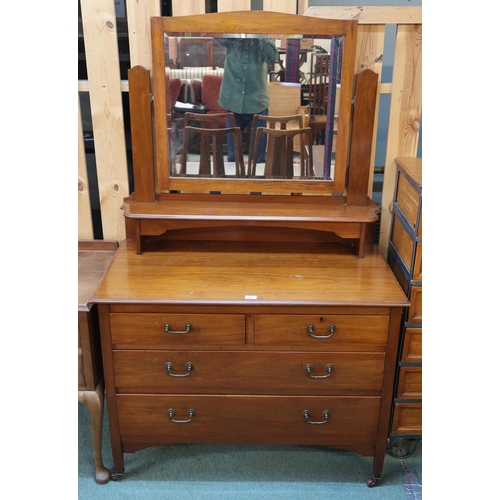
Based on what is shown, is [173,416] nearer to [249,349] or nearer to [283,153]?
[249,349]

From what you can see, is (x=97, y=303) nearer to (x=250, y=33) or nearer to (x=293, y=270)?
(x=293, y=270)

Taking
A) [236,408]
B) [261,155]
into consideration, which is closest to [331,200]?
[261,155]

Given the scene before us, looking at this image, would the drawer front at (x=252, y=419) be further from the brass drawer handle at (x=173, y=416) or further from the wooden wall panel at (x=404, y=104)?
the wooden wall panel at (x=404, y=104)

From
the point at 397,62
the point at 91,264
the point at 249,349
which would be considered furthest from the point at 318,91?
the point at 91,264

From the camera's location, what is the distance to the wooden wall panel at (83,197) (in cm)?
195

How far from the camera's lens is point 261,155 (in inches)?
72.0

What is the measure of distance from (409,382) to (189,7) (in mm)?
1453

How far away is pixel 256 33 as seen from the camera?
5.53ft

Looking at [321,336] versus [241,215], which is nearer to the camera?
[321,336]

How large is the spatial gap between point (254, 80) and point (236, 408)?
1084 millimetres

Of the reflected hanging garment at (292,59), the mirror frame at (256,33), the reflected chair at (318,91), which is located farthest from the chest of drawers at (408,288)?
the reflected hanging garment at (292,59)

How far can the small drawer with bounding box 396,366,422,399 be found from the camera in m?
1.78

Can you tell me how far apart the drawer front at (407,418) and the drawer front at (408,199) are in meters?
0.64

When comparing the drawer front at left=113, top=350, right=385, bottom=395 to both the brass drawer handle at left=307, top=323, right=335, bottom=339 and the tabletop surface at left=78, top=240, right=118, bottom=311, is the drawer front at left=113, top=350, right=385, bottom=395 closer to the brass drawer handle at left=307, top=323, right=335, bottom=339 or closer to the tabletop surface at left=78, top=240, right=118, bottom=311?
the brass drawer handle at left=307, top=323, right=335, bottom=339
